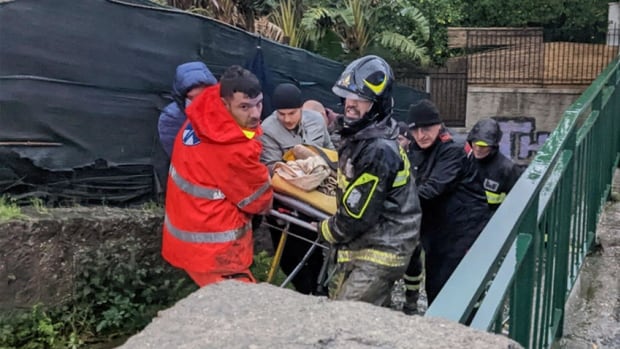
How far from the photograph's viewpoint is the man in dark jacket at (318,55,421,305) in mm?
3424

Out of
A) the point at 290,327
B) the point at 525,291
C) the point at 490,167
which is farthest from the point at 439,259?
the point at 290,327

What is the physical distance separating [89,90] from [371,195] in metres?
2.74

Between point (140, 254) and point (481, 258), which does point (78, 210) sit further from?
point (481, 258)

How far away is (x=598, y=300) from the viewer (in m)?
4.06

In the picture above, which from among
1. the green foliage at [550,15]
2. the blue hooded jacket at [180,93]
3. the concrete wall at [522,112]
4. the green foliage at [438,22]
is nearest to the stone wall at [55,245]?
the blue hooded jacket at [180,93]

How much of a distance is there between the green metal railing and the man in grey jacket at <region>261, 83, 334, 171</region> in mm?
1895

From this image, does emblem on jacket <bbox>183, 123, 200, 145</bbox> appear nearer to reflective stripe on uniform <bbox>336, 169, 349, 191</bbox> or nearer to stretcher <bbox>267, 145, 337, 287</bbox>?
stretcher <bbox>267, 145, 337, 287</bbox>

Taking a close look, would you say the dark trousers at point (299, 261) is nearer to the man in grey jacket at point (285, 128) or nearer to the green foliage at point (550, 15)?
the man in grey jacket at point (285, 128)

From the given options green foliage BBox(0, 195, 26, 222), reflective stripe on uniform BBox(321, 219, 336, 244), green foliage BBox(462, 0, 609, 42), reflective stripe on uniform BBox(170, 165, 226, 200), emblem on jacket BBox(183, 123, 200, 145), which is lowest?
green foliage BBox(0, 195, 26, 222)

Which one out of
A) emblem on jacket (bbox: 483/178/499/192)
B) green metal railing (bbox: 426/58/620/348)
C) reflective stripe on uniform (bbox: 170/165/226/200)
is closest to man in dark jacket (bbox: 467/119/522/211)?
emblem on jacket (bbox: 483/178/499/192)

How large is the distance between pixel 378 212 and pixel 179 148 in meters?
1.34

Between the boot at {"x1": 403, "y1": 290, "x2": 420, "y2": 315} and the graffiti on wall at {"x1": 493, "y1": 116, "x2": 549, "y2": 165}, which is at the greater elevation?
the graffiti on wall at {"x1": 493, "y1": 116, "x2": 549, "y2": 165}

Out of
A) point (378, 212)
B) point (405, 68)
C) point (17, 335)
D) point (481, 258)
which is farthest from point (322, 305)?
point (405, 68)

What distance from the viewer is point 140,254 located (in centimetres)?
541
